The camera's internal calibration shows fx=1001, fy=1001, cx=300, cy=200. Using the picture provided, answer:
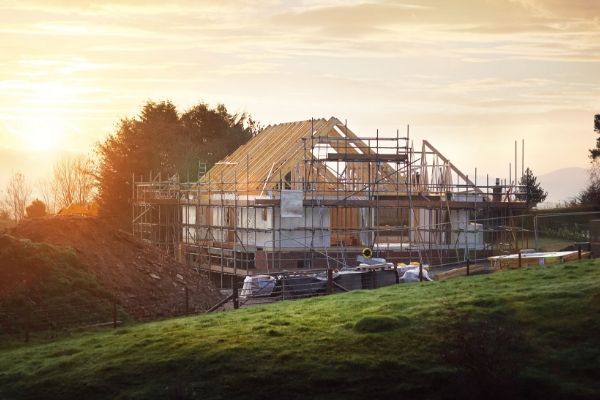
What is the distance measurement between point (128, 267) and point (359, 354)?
55.4ft

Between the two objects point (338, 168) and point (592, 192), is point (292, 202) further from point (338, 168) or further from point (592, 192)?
point (592, 192)

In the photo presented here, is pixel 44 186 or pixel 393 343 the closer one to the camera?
pixel 393 343

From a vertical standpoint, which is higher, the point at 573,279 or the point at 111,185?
the point at 111,185

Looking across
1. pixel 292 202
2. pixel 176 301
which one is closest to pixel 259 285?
pixel 176 301

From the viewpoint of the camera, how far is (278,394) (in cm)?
1820

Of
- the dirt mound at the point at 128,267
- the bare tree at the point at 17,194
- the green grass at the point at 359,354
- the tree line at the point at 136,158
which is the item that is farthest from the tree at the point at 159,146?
the green grass at the point at 359,354

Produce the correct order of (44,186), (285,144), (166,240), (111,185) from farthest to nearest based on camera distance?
(44,186), (111,185), (166,240), (285,144)

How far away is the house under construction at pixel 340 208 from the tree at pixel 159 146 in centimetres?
1985

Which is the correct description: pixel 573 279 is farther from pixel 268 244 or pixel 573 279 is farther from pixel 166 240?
pixel 166 240

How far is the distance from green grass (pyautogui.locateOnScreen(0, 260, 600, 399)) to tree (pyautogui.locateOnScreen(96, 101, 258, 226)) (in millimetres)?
46323

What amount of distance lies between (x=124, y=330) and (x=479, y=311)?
374 inches

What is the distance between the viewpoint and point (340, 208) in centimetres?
4897

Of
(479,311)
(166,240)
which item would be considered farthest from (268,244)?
(479,311)

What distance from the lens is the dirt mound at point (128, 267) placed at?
32250mm
